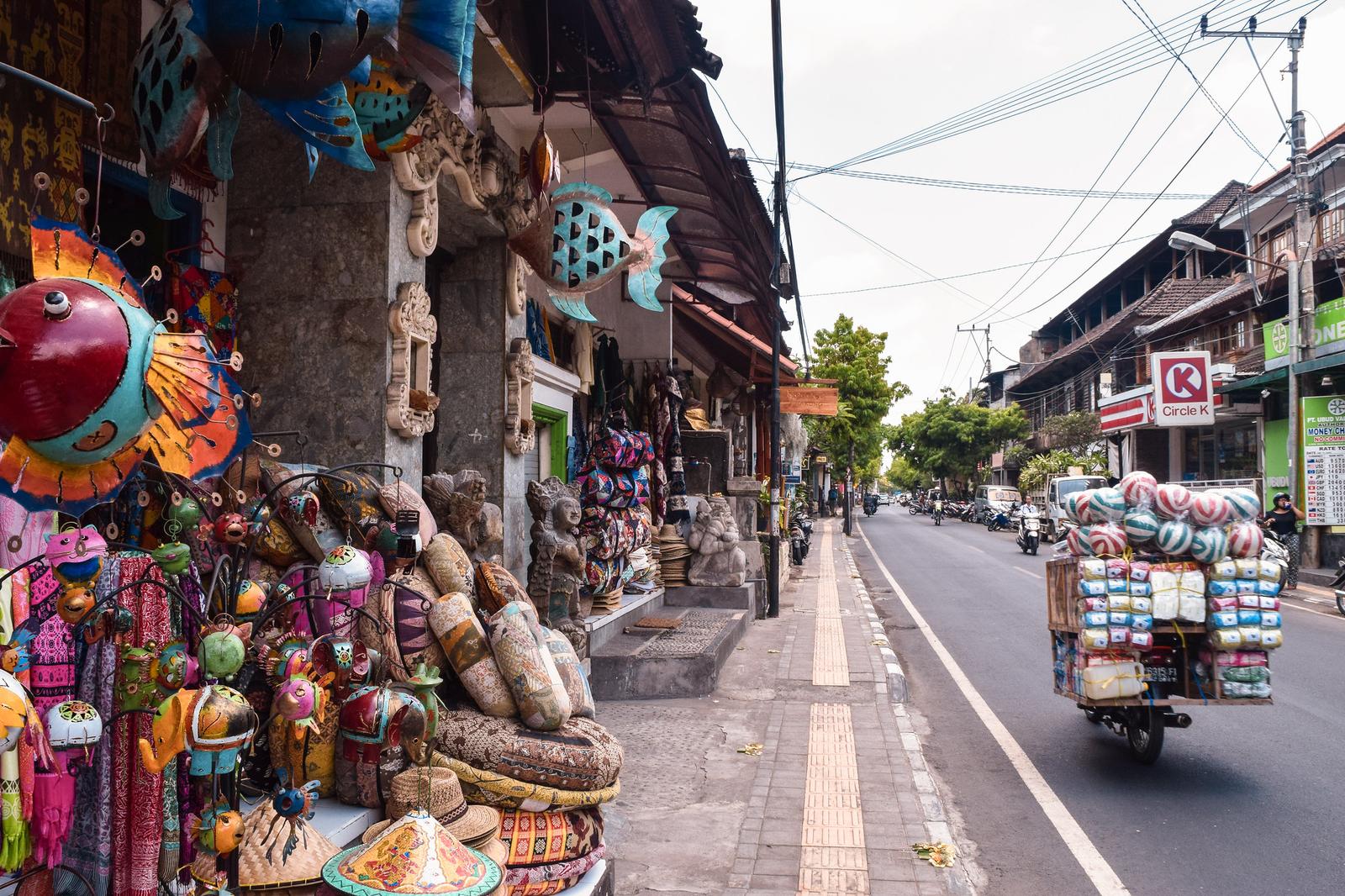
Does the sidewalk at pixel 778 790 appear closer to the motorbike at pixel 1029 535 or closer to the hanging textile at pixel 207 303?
the hanging textile at pixel 207 303

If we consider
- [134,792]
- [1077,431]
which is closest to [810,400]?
[134,792]

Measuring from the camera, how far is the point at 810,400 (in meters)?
15.0

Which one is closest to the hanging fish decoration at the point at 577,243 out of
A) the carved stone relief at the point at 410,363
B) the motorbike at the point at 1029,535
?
the carved stone relief at the point at 410,363

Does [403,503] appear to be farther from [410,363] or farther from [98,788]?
[98,788]

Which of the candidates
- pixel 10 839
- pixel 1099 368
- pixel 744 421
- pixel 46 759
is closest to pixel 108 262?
pixel 46 759

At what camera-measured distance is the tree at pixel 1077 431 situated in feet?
121

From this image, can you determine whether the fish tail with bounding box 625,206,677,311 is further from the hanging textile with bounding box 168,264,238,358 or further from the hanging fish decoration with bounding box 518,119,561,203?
the hanging textile with bounding box 168,264,238,358

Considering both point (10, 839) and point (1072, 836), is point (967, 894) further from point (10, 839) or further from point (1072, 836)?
point (10, 839)

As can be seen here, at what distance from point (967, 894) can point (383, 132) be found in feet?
13.5

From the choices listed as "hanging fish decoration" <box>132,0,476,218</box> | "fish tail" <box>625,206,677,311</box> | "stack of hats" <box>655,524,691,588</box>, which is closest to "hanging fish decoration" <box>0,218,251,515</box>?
"hanging fish decoration" <box>132,0,476,218</box>

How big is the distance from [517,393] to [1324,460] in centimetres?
1772

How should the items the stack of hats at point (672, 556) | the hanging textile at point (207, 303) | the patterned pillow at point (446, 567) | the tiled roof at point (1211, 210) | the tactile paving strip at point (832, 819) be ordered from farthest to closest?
the tiled roof at point (1211, 210)
the stack of hats at point (672, 556)
the hanging textile at point (207, 303)
the tactile paving strip at point (832, 819)
the patterned pillow at point (446, 567)

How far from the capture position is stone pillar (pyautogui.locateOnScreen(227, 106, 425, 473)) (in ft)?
15.4

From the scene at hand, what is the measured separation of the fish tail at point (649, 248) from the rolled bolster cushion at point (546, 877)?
333cm
